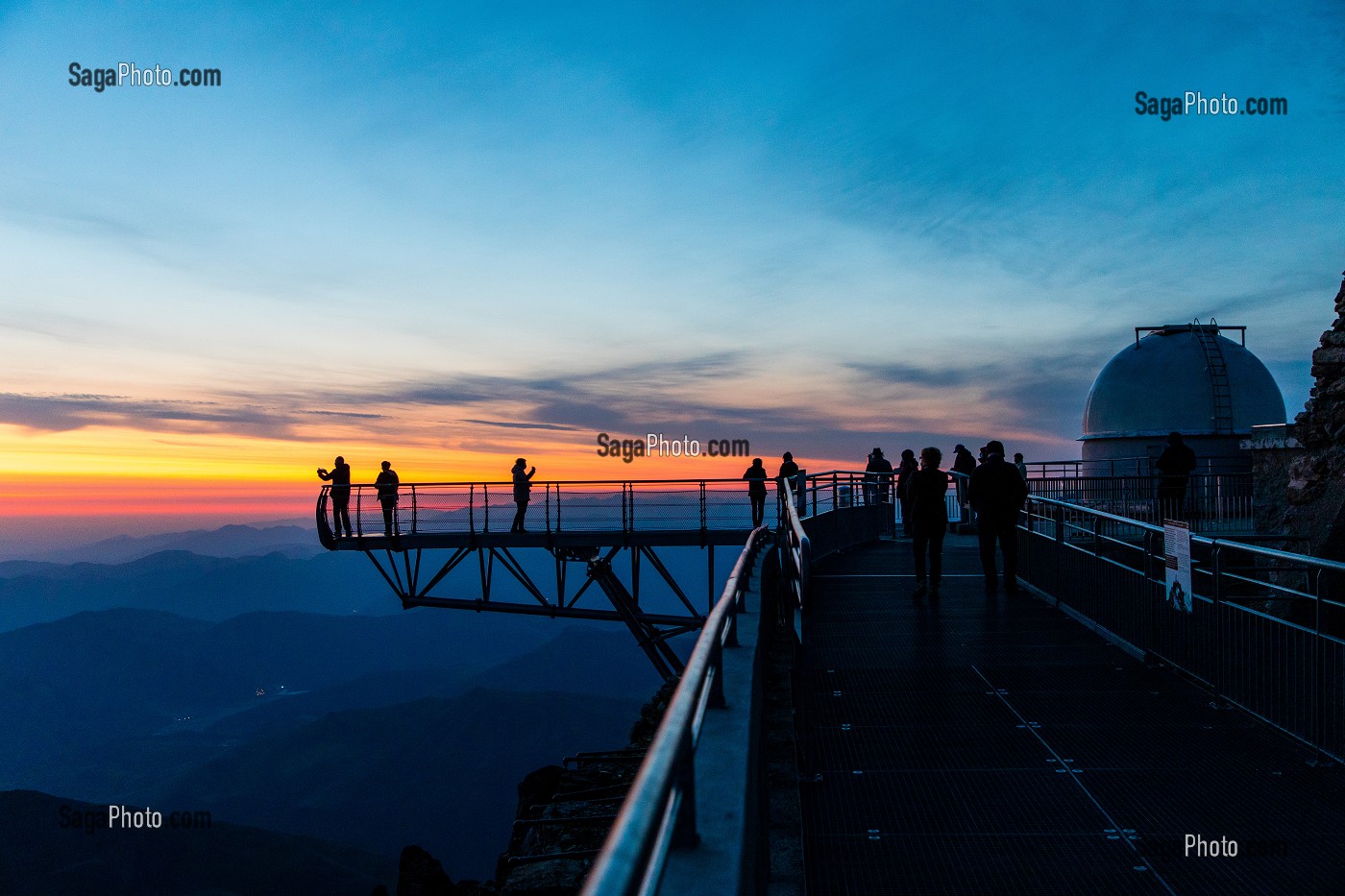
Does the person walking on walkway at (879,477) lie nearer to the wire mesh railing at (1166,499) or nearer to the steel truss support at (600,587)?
the wire mesh railing at (1166,499)

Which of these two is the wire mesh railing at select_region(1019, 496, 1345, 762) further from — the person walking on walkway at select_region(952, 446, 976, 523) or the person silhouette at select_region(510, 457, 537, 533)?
the person silhouette at select_region(510, 457, 537, 533)

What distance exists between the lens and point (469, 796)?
186000mm

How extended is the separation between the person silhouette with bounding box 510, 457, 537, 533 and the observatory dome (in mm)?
23952

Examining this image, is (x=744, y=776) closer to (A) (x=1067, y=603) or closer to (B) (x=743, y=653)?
(B) (x=743, y=653)

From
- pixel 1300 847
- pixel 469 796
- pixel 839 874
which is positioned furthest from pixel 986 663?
pixel 469 796

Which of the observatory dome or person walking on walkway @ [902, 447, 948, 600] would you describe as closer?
person walking on walkway @ [902, 447, 948, 600]

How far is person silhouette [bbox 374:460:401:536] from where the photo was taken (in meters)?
27.2

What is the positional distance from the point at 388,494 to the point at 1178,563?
76.6 ft

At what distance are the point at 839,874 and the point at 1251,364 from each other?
40196 mm

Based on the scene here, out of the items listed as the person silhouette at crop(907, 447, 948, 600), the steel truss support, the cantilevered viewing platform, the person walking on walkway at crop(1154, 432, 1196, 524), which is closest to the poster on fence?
the cantilevered viewing platform

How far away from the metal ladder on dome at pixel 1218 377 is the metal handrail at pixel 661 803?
37.9 meters

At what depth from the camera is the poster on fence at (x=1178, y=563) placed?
7980 mm

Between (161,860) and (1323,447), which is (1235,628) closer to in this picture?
(1323,447)

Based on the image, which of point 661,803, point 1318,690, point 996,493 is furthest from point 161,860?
point 661,803
